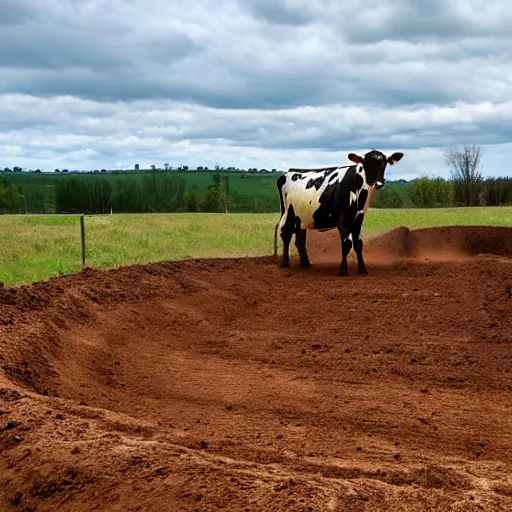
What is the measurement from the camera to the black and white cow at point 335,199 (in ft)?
56.4

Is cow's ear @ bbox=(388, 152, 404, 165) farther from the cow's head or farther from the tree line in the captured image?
the tree line

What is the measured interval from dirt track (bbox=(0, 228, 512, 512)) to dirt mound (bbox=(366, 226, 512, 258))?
6.03m

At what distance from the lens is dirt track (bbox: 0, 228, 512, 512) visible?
488 centimetres

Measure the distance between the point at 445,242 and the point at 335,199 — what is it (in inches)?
291

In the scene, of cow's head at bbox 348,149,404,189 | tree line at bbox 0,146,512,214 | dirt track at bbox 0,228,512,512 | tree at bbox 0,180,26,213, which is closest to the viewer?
dirt track at bbox 0,228,512,512

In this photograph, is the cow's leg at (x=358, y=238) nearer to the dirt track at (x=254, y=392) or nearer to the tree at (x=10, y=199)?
the dirt track at (x=254, y=392)

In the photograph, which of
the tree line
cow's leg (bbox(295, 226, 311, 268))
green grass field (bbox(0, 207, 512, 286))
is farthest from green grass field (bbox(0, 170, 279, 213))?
cow's leg (bbox(295, 226, 311, 268))

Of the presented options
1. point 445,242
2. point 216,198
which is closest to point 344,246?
point 445,242

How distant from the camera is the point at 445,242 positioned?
23375mm

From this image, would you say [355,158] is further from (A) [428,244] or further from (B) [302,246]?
(A) [428,244]

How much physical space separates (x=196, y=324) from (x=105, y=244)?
10.3m

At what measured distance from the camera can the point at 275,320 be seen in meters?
12.7

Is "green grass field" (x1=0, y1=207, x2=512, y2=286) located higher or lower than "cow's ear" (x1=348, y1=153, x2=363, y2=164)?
lower

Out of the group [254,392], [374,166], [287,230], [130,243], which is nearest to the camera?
[254,392]
